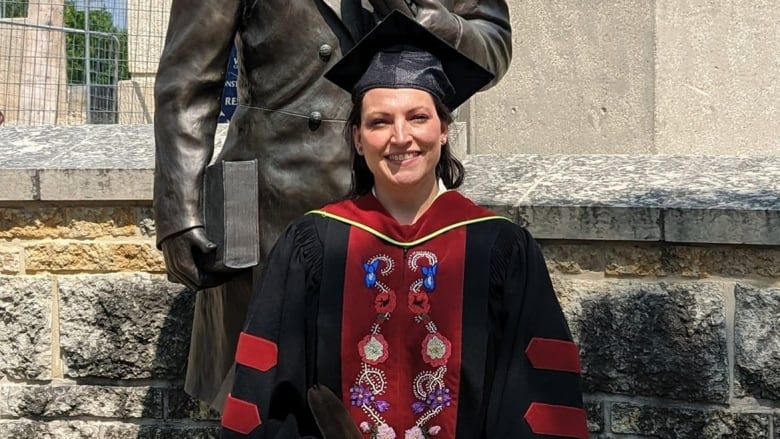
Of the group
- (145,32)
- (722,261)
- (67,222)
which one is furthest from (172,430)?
(145,32)

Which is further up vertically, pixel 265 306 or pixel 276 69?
pixel 276 69

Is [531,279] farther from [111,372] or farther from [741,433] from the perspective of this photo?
[111,372]

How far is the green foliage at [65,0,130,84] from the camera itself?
8.26 meters

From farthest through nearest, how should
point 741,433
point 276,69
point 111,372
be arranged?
point 111,372 < point 741,433 < point 276,69

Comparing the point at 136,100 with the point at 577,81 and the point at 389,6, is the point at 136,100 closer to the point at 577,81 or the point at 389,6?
the point at 577,81

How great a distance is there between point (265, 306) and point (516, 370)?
567 mm

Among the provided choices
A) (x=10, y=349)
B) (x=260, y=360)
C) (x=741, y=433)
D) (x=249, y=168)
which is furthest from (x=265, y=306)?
(x=10, y=349)

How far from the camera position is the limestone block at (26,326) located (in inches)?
182

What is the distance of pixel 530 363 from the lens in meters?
2.70

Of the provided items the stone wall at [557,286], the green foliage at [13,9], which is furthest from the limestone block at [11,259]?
the green foliage at [13,9]

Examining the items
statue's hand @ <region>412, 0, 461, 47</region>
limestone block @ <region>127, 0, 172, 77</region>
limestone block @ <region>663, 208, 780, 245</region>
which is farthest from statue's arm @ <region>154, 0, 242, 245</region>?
limestone block @ <region>127, 0, 172, 77</region>

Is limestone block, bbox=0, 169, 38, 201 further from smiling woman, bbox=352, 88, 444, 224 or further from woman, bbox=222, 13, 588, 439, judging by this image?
smiling woman, bbox=352, 88, 444, 224

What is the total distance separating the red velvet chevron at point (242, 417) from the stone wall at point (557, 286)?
1569mm

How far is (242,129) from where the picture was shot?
348 centimetres
